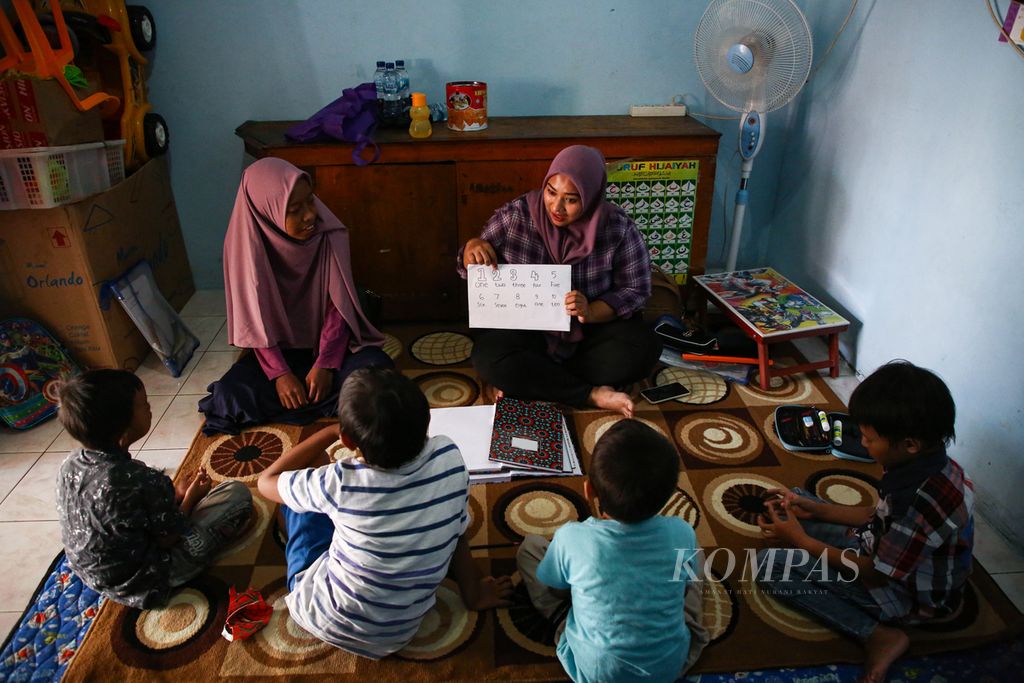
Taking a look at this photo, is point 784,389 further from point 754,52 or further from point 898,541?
point 754,52

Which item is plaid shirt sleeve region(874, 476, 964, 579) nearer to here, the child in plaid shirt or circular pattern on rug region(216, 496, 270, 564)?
the child in plaid shirt

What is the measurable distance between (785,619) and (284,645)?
1137mm

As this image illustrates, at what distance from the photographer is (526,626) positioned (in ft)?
5.07

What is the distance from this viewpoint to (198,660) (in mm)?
1485

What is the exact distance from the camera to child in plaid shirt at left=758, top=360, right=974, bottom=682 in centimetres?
135

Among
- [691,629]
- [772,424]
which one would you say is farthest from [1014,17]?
[691,629]

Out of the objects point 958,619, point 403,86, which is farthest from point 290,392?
point 958,619

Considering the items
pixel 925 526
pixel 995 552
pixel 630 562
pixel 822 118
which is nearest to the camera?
pixel 630 562

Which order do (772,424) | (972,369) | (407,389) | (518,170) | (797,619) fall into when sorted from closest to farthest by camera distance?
(407,389) < (797,619) < (972,369) < (772,424) < (518,170)

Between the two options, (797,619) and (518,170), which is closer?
(797,619)

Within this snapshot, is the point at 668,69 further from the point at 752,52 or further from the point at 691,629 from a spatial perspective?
the point at 691,629

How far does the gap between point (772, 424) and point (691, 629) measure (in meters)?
0.96

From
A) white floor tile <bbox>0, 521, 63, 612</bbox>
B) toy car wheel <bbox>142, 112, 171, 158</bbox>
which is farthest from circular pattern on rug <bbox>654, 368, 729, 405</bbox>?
toy car wheel <bbox>142, 112, 171, 158</bbox>

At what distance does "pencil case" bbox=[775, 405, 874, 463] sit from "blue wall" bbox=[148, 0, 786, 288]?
143 centimetres
